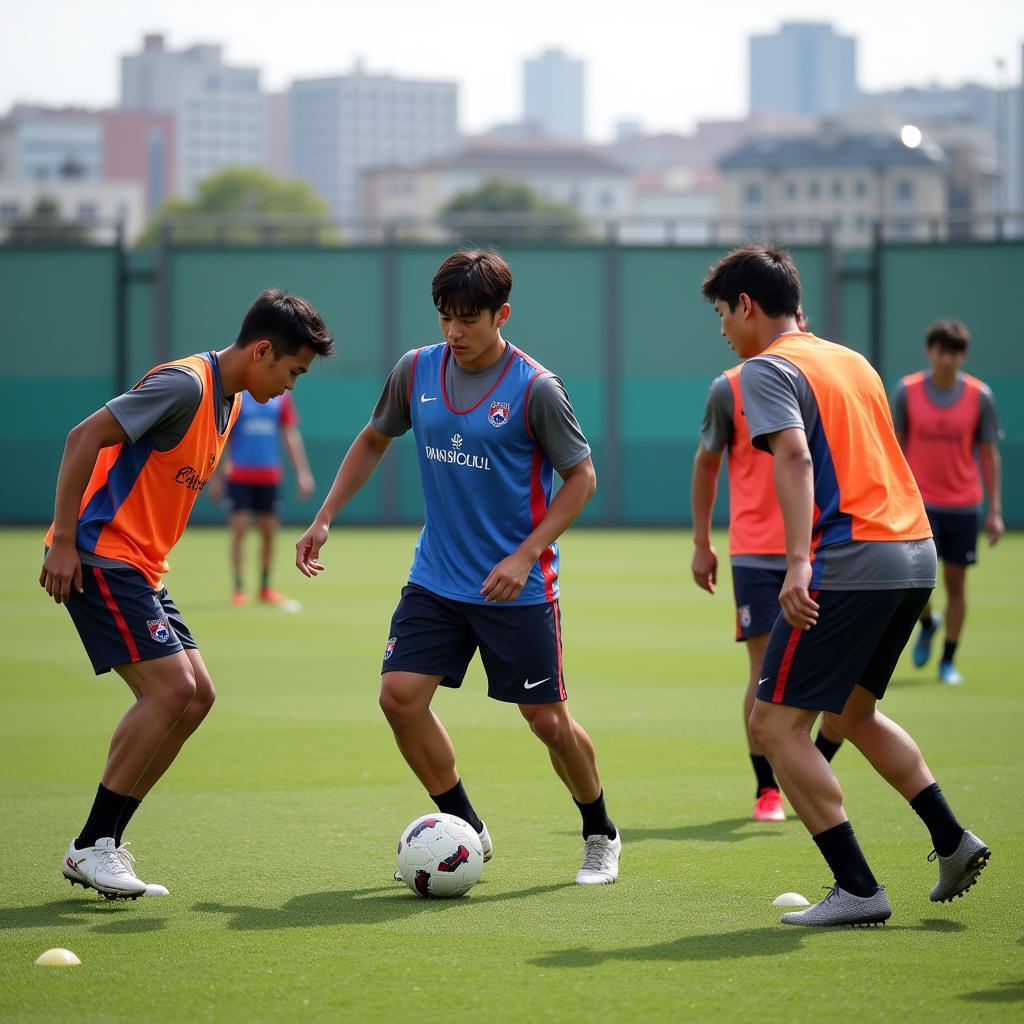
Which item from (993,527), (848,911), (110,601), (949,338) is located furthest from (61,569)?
(993,527)

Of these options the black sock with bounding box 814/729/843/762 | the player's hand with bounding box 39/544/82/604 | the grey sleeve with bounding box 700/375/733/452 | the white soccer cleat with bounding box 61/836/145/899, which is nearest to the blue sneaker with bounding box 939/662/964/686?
the black sock with bounding box 814/729/843/762

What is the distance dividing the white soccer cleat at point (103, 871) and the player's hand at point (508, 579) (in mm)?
1515

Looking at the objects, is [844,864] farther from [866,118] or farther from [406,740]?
[866,118]

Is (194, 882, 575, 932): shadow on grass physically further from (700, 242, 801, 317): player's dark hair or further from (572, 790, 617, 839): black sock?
(700, 242, 801, 317): player's dark hair

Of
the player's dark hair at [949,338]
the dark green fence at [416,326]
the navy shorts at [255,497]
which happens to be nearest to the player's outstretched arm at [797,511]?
the player's dark hair at [949,338]

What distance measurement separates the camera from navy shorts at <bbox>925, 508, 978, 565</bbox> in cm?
1140

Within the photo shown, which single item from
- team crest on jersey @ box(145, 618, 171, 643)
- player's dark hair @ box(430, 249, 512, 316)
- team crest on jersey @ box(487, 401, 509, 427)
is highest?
player's dark hair @ box(430, 249, 512, 316)

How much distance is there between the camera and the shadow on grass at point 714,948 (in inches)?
197

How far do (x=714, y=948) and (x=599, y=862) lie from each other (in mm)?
940

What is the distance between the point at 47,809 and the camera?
7172mm

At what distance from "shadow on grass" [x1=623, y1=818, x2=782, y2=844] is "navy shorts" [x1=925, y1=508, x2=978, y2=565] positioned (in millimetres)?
4863

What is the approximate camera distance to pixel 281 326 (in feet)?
19.0

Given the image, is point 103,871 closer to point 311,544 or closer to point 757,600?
point 311,544

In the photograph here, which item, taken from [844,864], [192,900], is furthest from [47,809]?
[844,864]
